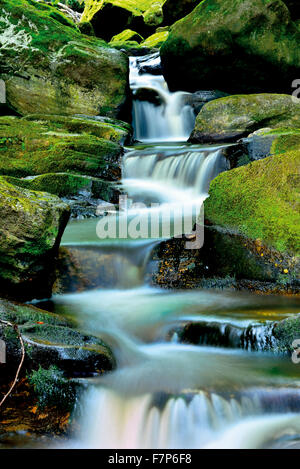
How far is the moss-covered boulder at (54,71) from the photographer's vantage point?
11.5 m

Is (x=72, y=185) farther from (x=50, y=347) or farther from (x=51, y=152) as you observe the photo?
(x=50, y=347)

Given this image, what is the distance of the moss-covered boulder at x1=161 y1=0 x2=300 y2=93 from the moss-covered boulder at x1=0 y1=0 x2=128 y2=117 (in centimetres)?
228

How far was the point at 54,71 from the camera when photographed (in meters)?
11.6

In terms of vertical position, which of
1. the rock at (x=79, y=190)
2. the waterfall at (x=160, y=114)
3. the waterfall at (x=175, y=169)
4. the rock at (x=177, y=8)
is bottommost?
the rock at (x=79, y=190)

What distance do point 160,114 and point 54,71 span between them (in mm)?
3657

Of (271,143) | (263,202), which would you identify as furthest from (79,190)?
(263,202)

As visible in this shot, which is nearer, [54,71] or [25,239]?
[25,239]

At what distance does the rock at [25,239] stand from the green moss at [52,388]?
1384 millimetres

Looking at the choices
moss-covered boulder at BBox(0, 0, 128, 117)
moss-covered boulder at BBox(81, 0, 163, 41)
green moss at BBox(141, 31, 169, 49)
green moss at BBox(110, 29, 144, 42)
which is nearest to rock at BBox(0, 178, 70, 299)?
moss-covered boulder at BBox(0, 0, 128, 117)

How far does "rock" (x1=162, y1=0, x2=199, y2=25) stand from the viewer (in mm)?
22397

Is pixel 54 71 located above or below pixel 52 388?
above

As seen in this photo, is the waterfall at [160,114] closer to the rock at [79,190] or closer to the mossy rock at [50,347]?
the rock at [79,190]

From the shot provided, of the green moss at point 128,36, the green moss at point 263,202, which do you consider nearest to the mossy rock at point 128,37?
the green moss at point 128,36

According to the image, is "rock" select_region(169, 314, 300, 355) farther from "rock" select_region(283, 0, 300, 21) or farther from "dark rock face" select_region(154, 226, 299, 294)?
"rock" select_region(283, 0, 300, 21)
